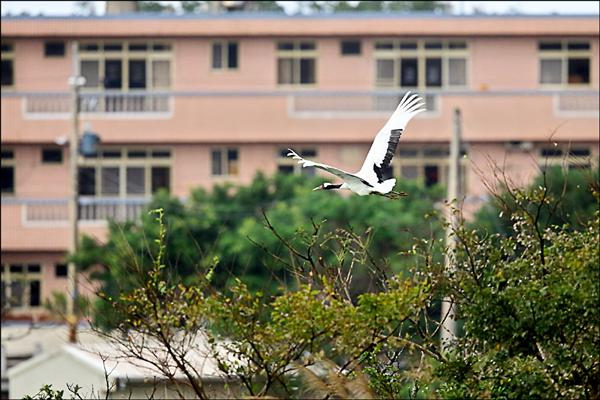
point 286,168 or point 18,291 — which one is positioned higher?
point 286,168

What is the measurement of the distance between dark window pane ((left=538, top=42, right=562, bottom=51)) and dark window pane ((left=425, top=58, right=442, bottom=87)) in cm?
220

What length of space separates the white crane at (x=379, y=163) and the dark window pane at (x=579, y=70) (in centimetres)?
3048

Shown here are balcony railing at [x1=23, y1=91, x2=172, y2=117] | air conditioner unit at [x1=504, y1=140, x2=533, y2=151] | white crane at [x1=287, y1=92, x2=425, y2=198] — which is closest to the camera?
white crane at [x1=287, y1=92, x2=425, y2=198]

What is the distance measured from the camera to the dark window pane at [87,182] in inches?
1834

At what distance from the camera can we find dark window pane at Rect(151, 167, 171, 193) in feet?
153

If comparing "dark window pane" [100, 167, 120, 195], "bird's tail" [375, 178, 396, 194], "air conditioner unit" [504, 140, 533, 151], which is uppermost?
"bird's tail" [375, 178, 396, 194]

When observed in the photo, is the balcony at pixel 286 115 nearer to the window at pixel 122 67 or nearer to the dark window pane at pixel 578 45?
the window at pixel 122 67

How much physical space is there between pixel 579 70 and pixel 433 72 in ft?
10.4

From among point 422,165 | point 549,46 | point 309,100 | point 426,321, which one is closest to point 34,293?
point 309,100

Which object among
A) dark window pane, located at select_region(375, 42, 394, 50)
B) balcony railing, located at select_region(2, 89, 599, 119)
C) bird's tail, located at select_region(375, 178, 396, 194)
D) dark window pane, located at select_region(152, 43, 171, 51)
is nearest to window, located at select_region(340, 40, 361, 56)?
dark window pane, located at select_region(375, 42, 394, 50)

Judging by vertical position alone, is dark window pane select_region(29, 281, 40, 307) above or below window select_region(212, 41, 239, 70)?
below

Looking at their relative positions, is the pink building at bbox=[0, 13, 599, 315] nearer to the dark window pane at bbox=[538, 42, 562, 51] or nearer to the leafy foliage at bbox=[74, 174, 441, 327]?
the dark window pane at bbox=[538, 42, 562, 51]

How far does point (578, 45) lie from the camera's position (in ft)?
152

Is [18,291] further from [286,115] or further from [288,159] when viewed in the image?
[286,115]
